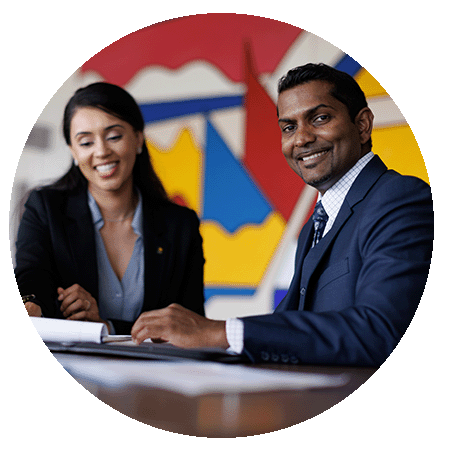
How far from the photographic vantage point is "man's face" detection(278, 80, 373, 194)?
7.47 ft

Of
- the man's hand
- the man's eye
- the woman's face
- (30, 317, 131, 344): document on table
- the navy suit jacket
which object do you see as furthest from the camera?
the woman's face

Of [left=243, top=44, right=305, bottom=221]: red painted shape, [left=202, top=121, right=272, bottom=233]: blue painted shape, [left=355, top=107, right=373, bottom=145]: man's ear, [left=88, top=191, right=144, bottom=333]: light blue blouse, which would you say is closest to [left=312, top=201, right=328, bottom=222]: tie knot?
[left=243, top=44, right=305, bottom=221]: red painted shape

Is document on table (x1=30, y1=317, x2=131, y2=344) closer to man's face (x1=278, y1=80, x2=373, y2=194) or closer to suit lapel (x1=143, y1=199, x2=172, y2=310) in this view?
suit lapel (x1=143, y1=199, x2=172, y2=310)

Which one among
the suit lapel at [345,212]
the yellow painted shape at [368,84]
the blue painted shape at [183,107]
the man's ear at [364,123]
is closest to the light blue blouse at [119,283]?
the blue painted shape at [183,107]

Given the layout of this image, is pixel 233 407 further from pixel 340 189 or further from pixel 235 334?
pixel 340 189

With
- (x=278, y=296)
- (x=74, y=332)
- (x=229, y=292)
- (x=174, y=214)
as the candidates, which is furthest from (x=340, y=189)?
(x=74, y=332)

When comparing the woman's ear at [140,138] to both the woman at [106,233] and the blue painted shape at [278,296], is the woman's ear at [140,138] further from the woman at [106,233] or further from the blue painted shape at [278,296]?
the blue painted shape at [278,296]

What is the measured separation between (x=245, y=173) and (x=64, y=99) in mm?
1043

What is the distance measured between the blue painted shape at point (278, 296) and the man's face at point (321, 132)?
1.75 feet

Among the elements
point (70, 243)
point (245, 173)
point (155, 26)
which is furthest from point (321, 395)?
point (155, 26)

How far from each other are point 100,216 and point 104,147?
0.36 metres

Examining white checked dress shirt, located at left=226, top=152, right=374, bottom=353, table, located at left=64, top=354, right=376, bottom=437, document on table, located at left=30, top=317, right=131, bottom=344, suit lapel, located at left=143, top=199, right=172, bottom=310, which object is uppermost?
white checked dress shirt, located at left=226, top=152, right=374, bottom=353

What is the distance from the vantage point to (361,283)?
2.04m

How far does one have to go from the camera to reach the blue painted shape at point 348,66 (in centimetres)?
245
